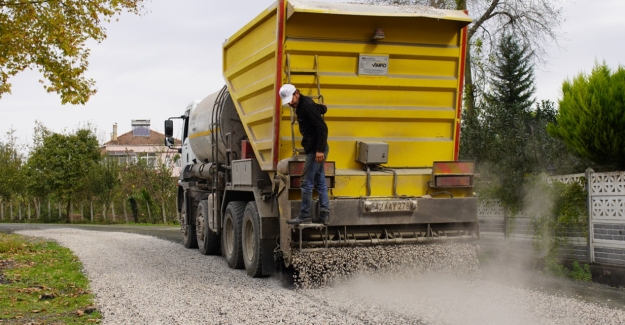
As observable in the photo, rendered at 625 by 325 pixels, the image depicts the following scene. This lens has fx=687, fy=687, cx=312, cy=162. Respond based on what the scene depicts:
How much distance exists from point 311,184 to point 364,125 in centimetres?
127

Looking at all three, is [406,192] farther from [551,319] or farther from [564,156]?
[564,156]

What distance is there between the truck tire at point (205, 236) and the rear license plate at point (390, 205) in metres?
5.19

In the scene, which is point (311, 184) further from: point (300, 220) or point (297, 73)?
point (297, 73)

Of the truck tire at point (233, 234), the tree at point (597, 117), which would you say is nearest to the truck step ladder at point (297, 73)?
the truck tire at point (233, 234)

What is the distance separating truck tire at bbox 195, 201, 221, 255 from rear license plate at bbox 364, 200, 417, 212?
17.0ft

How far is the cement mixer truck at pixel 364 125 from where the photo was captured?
8266 mm

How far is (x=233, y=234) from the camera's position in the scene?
10461 millimetres

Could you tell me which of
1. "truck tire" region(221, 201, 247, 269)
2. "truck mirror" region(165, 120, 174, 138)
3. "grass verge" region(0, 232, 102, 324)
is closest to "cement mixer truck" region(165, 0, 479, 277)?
"truck tire" region(221, 201, 247, 269)

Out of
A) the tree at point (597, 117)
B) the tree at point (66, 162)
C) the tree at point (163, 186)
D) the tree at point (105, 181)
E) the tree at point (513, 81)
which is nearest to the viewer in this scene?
the tree at point (597, 117)

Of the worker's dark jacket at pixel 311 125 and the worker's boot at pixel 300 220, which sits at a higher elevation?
the worker's dark jacket at pixel 311 125

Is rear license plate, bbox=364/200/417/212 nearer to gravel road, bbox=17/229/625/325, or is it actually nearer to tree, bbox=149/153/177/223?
gravel road, bbox=17/229/625/325

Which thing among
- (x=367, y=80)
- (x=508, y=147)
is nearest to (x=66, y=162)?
(x=508, y=147)

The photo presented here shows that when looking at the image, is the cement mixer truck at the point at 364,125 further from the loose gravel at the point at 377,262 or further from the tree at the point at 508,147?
the tree at the point at 508,147

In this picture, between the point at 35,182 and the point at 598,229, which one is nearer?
the point at 598,229
